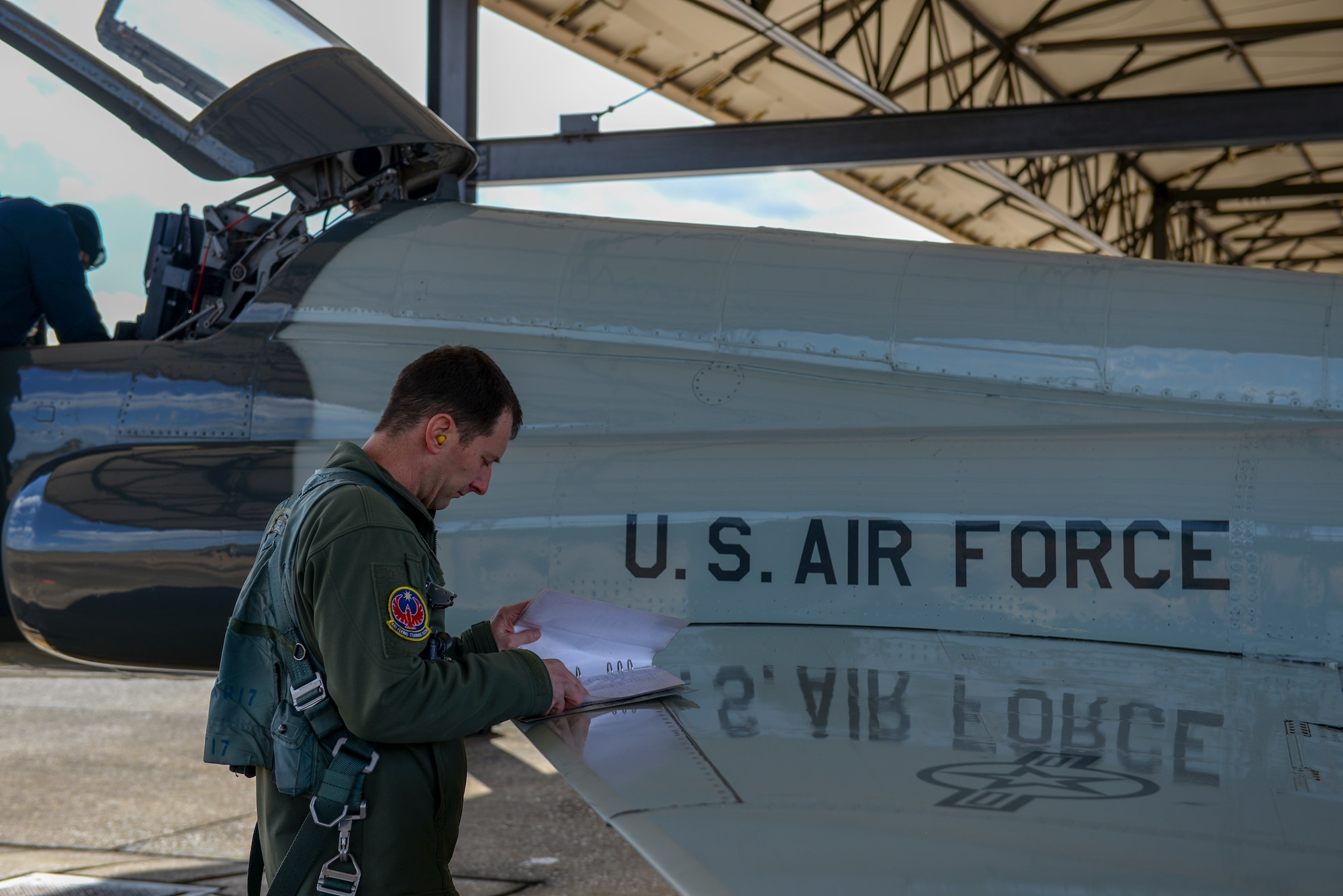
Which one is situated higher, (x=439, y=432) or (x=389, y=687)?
(x=439, y=432)

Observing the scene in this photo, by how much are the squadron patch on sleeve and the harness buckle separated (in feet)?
1.12

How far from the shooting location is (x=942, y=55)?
1095 centimetres

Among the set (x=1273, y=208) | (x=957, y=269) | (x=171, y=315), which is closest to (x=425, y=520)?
(x=957, y=269)

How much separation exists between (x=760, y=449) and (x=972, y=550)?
0.72 meters

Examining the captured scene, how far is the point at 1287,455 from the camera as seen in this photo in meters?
2.96

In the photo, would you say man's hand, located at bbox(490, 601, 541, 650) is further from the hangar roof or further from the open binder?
the hangar roof

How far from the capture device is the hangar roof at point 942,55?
9414mm

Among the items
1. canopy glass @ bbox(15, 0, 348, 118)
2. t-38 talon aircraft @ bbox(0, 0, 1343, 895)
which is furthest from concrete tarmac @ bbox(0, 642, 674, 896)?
canopy glass @ bbox(15, 0, 348, 118)

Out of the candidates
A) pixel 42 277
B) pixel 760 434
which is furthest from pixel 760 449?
pixel 42 277

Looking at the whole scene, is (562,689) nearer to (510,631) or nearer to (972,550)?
(510,631)

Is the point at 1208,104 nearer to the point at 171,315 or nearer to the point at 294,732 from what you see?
the point at 171,315

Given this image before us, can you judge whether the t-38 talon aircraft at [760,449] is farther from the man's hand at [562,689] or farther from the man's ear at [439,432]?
the man's ear at [439,432]

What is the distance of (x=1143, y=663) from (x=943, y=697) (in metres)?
0.73

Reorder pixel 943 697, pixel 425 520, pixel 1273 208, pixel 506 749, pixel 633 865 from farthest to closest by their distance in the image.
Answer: pixel 1273 208, pixel 506 749, pixel 633 865, pixel 943 697, pixel 425 520
